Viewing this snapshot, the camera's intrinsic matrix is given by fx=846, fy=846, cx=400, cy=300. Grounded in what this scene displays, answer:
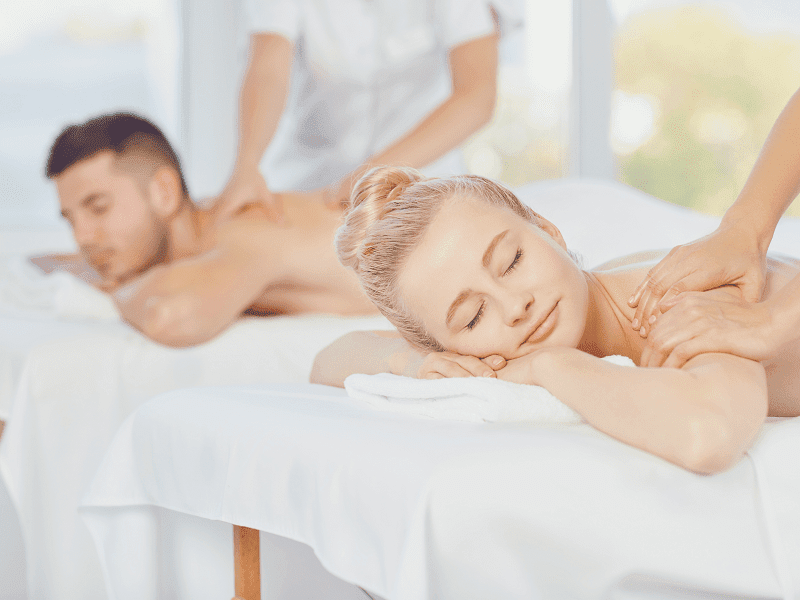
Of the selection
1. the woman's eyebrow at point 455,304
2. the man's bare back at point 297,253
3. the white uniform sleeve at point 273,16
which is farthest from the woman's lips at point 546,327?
the white uniform sleeve at point 273,16

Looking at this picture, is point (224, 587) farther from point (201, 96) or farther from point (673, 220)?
point (201, 96)

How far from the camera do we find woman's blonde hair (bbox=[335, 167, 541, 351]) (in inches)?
48.8

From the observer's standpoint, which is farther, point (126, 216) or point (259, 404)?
point (126, 216)

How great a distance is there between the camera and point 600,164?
395 cm

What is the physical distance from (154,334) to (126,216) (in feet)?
1.34

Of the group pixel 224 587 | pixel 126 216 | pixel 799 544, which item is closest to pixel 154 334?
pixel 126 216

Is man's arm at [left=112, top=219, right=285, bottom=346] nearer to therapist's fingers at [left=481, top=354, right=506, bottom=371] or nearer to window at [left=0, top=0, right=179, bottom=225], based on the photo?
therapist's fingers at [left=481, top=354, right=506, bottom=371]

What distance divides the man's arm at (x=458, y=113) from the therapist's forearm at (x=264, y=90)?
306mm

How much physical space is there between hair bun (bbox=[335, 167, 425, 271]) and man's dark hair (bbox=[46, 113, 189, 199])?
1.16m

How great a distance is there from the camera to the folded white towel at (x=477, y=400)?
1.05 m

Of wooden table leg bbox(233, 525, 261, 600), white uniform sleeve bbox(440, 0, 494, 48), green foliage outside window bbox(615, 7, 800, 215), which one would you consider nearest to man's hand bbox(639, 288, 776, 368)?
wooden table leg bbox(233, 525, 261, 600)

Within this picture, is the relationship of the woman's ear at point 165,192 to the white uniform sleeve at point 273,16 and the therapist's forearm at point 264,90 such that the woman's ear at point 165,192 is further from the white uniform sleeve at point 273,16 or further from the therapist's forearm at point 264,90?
the white uniform sleeve at point 273,16

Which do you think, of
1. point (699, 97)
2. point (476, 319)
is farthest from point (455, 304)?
point (699, 97)

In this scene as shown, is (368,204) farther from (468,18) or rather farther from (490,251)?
(468,18)
